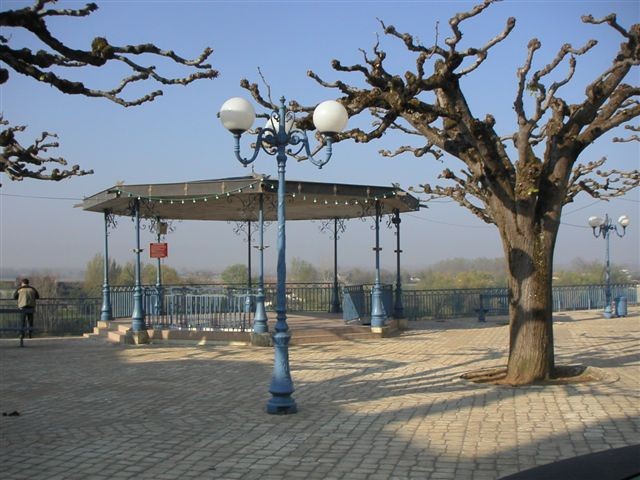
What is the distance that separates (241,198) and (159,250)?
3097mm

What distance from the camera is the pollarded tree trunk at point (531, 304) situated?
10.2 metres

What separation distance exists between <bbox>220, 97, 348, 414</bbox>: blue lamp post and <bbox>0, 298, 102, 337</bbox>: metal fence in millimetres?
14049

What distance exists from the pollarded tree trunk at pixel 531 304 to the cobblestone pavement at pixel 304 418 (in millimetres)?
493

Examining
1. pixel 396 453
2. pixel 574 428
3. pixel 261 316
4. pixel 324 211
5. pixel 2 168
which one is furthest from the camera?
pixel 324 211

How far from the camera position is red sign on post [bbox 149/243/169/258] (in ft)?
61.8

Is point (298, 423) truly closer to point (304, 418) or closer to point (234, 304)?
point (304, 418)

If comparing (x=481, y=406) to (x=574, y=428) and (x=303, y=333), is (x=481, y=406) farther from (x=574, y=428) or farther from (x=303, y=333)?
(x=303, y=333)

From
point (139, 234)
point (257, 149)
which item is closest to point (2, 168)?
point (139, 234)

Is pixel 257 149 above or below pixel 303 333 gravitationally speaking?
above

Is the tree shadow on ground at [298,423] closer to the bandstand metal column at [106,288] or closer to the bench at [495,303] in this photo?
the bandstand metal column at [106,288]

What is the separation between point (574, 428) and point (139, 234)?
13.1 meters

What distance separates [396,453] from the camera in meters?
6.59

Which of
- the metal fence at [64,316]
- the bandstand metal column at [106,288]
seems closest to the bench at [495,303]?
the bandstand metal column at [106,288]

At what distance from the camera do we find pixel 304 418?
8.30 meters
